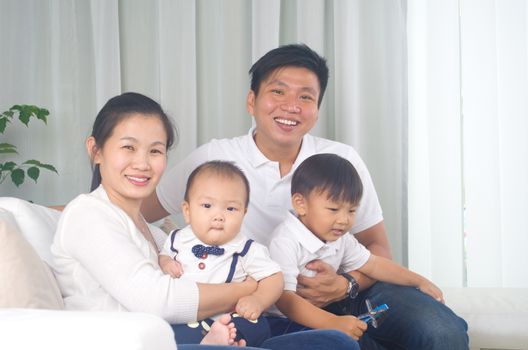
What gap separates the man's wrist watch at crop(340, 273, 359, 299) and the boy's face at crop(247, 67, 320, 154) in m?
0.52

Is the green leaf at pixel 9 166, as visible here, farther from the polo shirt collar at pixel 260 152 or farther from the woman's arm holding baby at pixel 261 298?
the woman's arm holding baby at pixel 261 298

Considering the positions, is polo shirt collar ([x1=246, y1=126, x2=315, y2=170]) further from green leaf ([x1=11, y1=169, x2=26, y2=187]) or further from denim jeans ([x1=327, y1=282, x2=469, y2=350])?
green leaf ([x1=11, y1=169, x2=26, y2=187])

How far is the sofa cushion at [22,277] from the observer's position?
4.41 feet

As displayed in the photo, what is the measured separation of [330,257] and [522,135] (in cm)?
151

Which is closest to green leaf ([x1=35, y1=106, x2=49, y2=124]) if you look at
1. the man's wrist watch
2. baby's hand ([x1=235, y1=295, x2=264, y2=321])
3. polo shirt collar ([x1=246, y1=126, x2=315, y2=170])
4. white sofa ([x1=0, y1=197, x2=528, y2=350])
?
polo shirt collar ([x1=246, y1=126, x2=315, y2=170])

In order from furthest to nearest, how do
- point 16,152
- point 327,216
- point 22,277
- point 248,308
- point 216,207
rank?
1. point 16,152
2. point 327,216
3. point 216,207
4. point 248,308
5. point 22,277

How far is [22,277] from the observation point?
1.37 metres

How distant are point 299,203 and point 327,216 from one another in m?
0.11

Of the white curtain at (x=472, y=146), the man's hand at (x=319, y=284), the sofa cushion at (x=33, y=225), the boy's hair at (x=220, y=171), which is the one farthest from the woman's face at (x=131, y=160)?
the white curtain at (x=472, y=146)

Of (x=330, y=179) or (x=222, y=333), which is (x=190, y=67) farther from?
(x=222, y=333)

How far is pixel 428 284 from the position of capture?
2.05 meters

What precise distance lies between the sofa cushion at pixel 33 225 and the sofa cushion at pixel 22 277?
0.19 meters

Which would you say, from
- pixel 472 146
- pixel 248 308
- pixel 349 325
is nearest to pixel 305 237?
pixel 349 325

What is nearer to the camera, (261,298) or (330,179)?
(261,298)
